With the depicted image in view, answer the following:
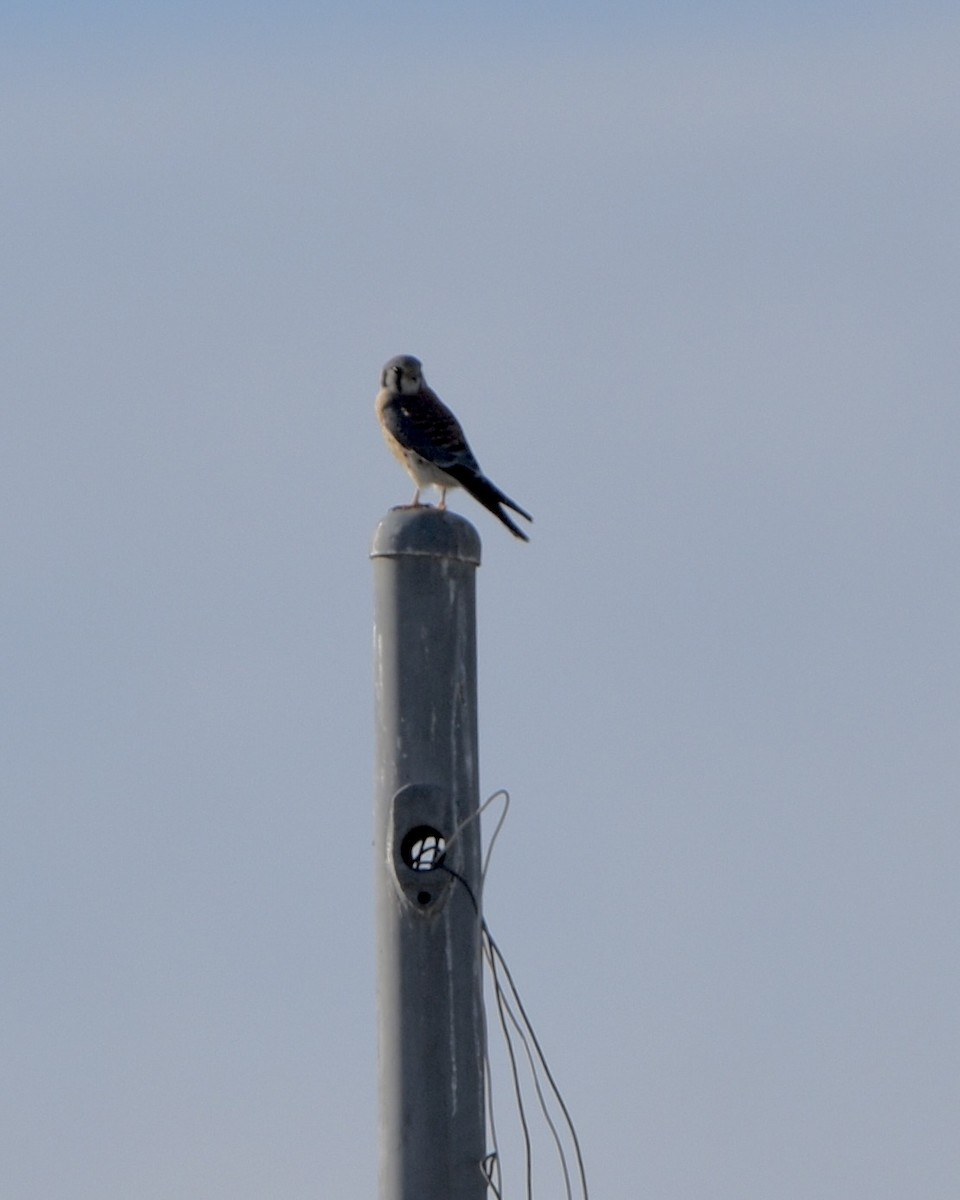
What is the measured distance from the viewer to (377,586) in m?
4.80

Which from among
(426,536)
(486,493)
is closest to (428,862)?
(426,536)

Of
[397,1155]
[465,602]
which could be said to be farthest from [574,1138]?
[465,602]

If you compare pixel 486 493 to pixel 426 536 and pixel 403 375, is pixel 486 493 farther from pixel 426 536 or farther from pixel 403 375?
pixel 426 536

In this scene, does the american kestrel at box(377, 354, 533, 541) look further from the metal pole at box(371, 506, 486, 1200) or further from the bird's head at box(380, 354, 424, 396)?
the metal pole at box(371, 506, 486, 1200)

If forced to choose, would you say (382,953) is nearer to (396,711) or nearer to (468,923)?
(468,923)

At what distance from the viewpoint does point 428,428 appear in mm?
9430

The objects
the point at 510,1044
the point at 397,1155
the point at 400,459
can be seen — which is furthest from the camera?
the point at 400,459

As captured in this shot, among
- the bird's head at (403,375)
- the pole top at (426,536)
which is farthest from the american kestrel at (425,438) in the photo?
the pole top at (426,536)

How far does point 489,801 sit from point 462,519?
0.57 m

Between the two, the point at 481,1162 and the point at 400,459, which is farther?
the point at 400,459

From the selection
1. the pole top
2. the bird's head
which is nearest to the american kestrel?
the bird's head

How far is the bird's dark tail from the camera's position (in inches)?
329

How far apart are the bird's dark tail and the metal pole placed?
3455mm

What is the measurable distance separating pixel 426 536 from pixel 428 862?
645mm
